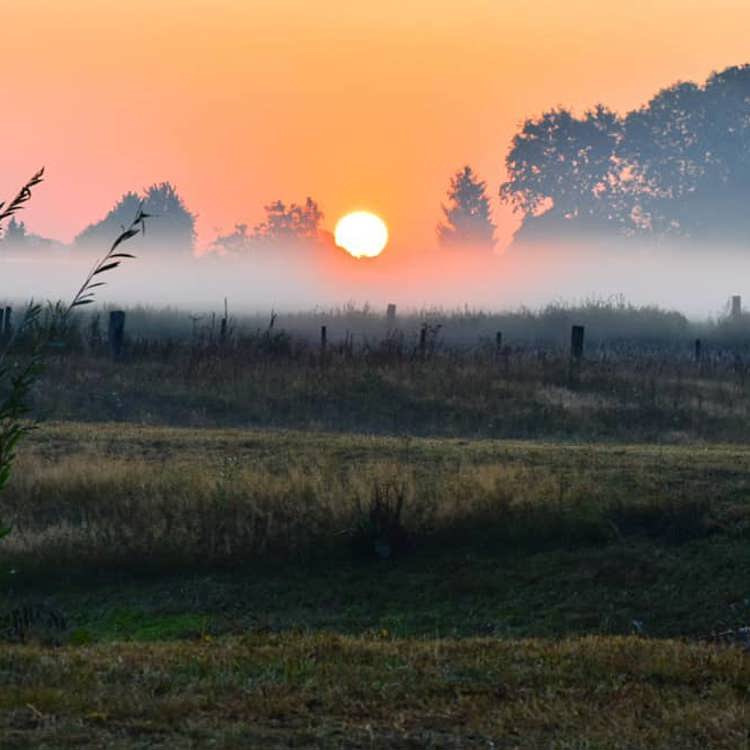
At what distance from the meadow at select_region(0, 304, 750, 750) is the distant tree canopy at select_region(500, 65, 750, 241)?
53918 mm

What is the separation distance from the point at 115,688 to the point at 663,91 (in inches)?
3298

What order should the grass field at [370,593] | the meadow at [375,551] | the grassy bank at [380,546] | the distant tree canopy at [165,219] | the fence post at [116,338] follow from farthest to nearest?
the distant tree canopy at [165,219] < the fence post at [116,338] < the grassy bank at [380,546] < the meadow at [375,551] < the grass field at [370,593]

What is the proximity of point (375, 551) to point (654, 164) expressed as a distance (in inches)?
2896

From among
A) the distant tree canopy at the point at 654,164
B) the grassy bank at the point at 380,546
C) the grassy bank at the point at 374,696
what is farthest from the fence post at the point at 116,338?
the distant tree canopy at the point at 654,164

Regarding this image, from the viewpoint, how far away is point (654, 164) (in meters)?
86.8

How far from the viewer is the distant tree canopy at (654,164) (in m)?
85.9

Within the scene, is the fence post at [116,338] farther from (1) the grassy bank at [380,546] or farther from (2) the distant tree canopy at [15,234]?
(2) the distant tree canopy at [15,234]

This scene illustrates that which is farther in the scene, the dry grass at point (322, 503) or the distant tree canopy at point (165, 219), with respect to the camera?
the distant tree canopy at point (165, 219)

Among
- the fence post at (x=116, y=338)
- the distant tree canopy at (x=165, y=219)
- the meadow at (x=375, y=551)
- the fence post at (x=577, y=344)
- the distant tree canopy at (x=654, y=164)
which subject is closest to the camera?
the meadow at (x=375, y=551)

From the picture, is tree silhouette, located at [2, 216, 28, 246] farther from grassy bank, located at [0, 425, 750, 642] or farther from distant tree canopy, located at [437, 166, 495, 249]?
grassy bank, located at [0, 425, 750, 642]

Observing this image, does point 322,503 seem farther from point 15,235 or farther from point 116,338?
point 15,235

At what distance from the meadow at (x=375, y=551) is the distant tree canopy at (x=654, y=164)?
177 feet

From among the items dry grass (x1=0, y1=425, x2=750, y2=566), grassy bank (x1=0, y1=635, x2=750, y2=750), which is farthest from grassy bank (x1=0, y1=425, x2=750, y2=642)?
grassy bank (x1=0, y1=635, x2=750, y2=750)

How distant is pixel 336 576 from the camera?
16109 millimetres
